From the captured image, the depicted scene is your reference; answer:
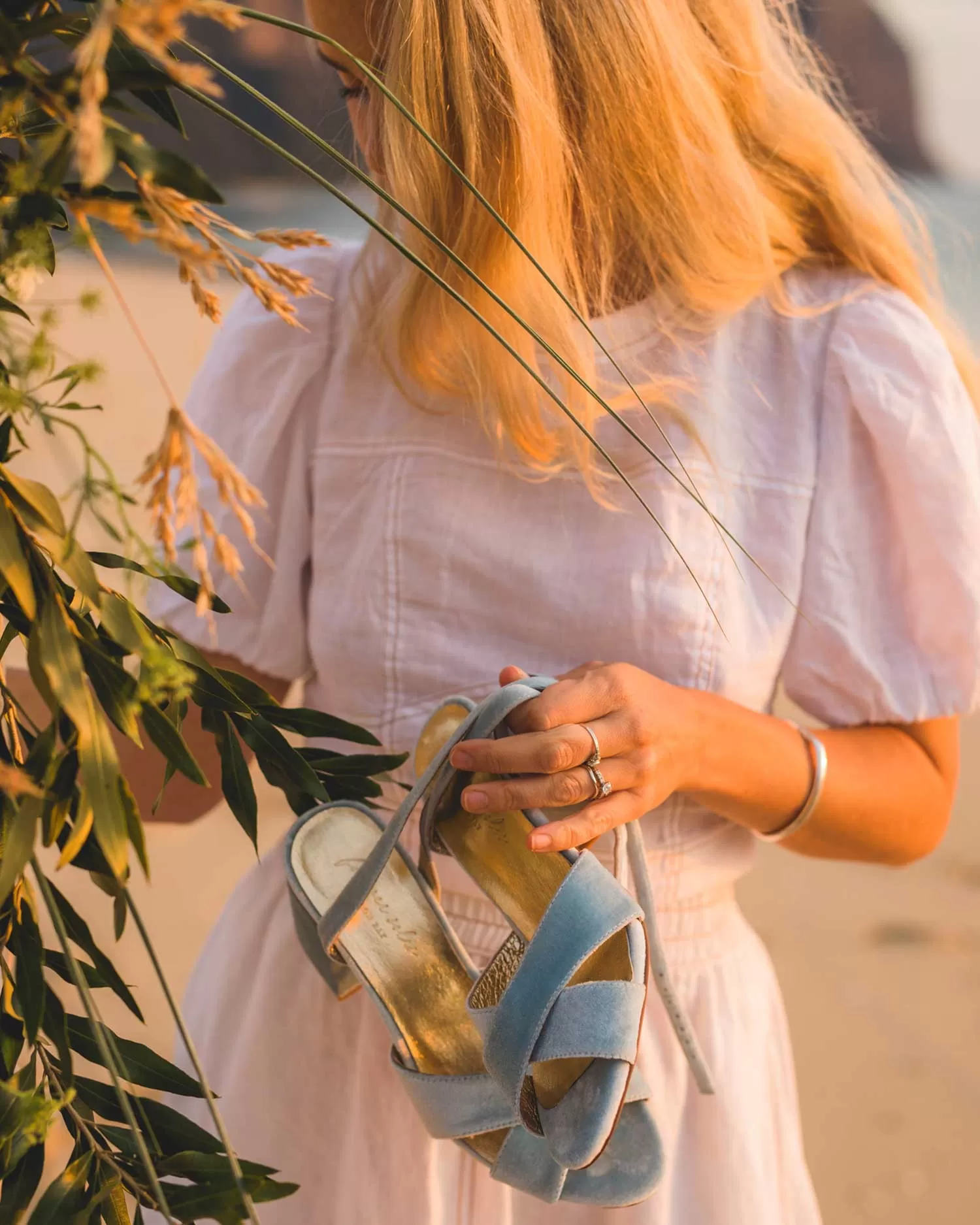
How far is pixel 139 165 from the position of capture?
10.4 inches

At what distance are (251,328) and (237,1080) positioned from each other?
595 millimetres

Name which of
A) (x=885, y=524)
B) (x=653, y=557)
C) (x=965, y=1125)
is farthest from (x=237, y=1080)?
(x=965, y=1125)

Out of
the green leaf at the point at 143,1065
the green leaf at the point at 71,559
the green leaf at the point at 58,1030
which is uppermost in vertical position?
the green leaf at the point at 71,559

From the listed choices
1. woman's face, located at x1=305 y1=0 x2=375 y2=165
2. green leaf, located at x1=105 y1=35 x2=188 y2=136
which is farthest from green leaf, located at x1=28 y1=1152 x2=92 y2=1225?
woman's face, located at x1=305 y1=0 x2=375 y2=165

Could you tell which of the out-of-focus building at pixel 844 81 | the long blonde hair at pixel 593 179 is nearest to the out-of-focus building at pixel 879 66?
the out-of-focus building at pixel 844 81

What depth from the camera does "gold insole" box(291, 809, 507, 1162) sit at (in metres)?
0.68

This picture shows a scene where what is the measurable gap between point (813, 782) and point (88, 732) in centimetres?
58

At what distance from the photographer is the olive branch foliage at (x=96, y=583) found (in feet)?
0.85

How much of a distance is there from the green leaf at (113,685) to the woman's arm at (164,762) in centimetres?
50

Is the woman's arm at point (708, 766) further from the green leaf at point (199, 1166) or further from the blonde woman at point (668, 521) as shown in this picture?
the green leaf at point (199, 1166)

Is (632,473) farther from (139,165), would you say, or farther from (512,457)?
(139,165)

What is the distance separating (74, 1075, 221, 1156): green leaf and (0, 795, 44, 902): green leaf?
4.2 inches

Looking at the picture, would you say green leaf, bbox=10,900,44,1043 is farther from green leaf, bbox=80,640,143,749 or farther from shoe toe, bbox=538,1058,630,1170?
shoe toe, bbox=538,1058,630,1170

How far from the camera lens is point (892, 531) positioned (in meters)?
0.83
